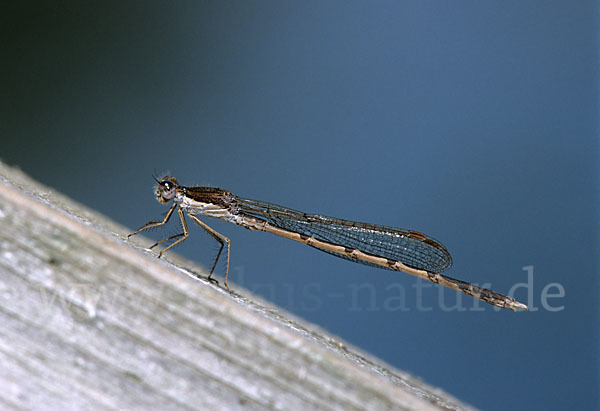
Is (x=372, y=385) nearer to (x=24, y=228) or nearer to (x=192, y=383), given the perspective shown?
(x=192, y=383)

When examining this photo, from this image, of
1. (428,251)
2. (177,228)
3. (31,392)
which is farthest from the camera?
(428,251)

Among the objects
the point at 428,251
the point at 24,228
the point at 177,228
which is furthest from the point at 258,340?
the point at 428,251

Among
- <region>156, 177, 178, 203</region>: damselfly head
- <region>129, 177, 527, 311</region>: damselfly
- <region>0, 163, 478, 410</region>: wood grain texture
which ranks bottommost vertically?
<region>0, 163, 478, 410</region>: wood grain texture

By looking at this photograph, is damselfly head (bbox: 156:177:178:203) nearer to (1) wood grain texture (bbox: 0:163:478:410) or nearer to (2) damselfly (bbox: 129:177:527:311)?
(2) damselfly (bbox: 129:177:527:311)

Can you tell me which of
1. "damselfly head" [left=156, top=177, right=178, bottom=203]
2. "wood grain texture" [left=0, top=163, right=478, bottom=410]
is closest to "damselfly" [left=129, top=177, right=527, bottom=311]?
"damselfly head" [left=156, top=177, right=178, bottom=203]

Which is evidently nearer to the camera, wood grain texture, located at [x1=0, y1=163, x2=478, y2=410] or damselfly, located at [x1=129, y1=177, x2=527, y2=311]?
wood grain texture, located at [x1=0, y1=163, x2=478, y2=410]

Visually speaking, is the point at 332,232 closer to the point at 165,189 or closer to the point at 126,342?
the point at 165,189

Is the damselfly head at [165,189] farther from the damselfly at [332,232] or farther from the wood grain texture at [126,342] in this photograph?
the wood grain texture at [126,342]

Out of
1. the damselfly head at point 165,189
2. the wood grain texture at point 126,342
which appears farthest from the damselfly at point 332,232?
the wood grain texture at point 126,342
